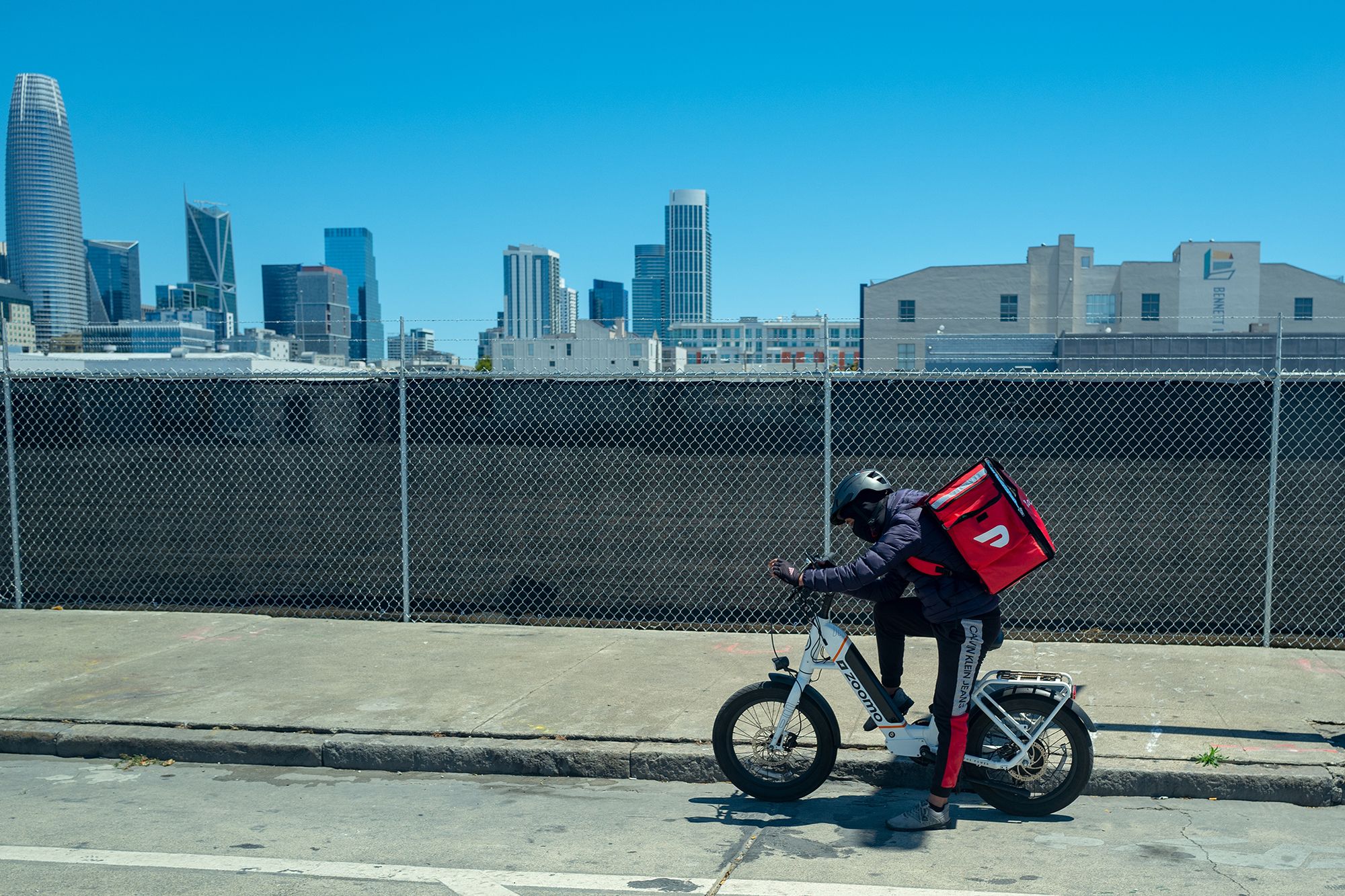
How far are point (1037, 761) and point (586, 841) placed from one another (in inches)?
79.9

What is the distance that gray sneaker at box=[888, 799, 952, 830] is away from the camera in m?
4.82

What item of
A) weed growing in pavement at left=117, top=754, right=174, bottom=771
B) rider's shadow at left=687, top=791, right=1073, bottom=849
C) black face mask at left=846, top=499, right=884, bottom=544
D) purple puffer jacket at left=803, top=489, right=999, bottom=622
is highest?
black face mask at left=846, top=499, right=884, bottom=544

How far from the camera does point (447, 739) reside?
19.4 ft

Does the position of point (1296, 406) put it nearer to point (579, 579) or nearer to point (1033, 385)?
point (1033, 385)

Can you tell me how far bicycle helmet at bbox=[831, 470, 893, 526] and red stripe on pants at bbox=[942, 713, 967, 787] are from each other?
999 mm

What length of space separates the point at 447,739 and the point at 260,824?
1123 mm

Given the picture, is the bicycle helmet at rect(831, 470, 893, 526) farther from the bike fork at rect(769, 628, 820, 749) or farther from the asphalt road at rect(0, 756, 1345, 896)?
the asphalt road at rect(0, 756, 1345, 896)

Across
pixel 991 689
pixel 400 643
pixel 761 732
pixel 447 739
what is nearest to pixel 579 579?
pixel 400 643

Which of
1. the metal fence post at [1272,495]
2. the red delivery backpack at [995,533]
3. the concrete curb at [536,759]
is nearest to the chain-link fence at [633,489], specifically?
the metal fence post at [1272,495]

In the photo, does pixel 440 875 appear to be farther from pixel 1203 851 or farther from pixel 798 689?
pixel 1203 851

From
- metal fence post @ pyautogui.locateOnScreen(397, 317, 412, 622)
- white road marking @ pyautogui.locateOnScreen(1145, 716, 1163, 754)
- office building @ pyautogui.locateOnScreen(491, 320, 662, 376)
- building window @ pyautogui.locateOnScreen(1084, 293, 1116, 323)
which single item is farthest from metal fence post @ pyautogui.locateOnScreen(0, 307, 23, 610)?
building window @ pyautogui.locateOnScreen(1084, 293, 1116, 323)

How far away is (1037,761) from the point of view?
16.3 feet

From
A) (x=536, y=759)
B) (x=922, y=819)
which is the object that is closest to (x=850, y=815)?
(x=922, y=819)

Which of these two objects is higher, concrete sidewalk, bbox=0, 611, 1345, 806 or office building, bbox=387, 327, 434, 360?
office building, bbox=387, 327, 434, 360
